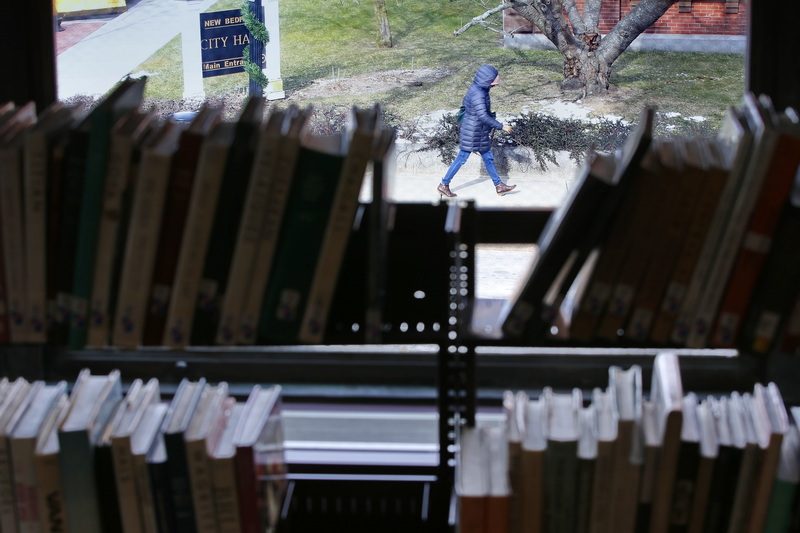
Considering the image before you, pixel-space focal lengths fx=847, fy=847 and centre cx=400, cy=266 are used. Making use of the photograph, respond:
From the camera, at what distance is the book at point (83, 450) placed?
4.91ft

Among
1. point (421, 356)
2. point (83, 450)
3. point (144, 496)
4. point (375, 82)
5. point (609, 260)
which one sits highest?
point (375, 82)

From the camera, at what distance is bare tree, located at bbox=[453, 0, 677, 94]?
2221 mm

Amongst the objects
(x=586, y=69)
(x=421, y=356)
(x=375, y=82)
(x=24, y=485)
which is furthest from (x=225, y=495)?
(x=586, y=69)

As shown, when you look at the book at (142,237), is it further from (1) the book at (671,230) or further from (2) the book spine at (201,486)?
(1) the book at (671,230)

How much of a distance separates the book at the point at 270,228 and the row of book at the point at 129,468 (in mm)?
259

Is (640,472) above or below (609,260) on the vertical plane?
below

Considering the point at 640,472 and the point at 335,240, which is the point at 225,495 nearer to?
the point at 335,240

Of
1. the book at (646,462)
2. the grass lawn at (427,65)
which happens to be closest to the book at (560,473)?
the book at (646,462)

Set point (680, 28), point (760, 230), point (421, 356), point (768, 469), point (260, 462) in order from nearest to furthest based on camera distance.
Answer: point (760, 230), point (768, 469), point (260, 462), point (680, 28), point (421, 356)

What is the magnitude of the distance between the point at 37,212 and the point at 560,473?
3.25 ft

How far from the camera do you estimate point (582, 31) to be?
2.23 meters

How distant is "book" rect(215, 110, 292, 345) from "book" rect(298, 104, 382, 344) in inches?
4.0

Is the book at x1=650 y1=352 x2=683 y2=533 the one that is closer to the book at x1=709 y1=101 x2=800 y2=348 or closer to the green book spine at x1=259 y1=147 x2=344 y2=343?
the book at x1=709 y1=101 x2=800 y2=348

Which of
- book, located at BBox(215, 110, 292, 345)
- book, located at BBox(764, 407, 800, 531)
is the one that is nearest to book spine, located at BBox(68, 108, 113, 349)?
book, located at BBox(215, 110, 292, 345)
